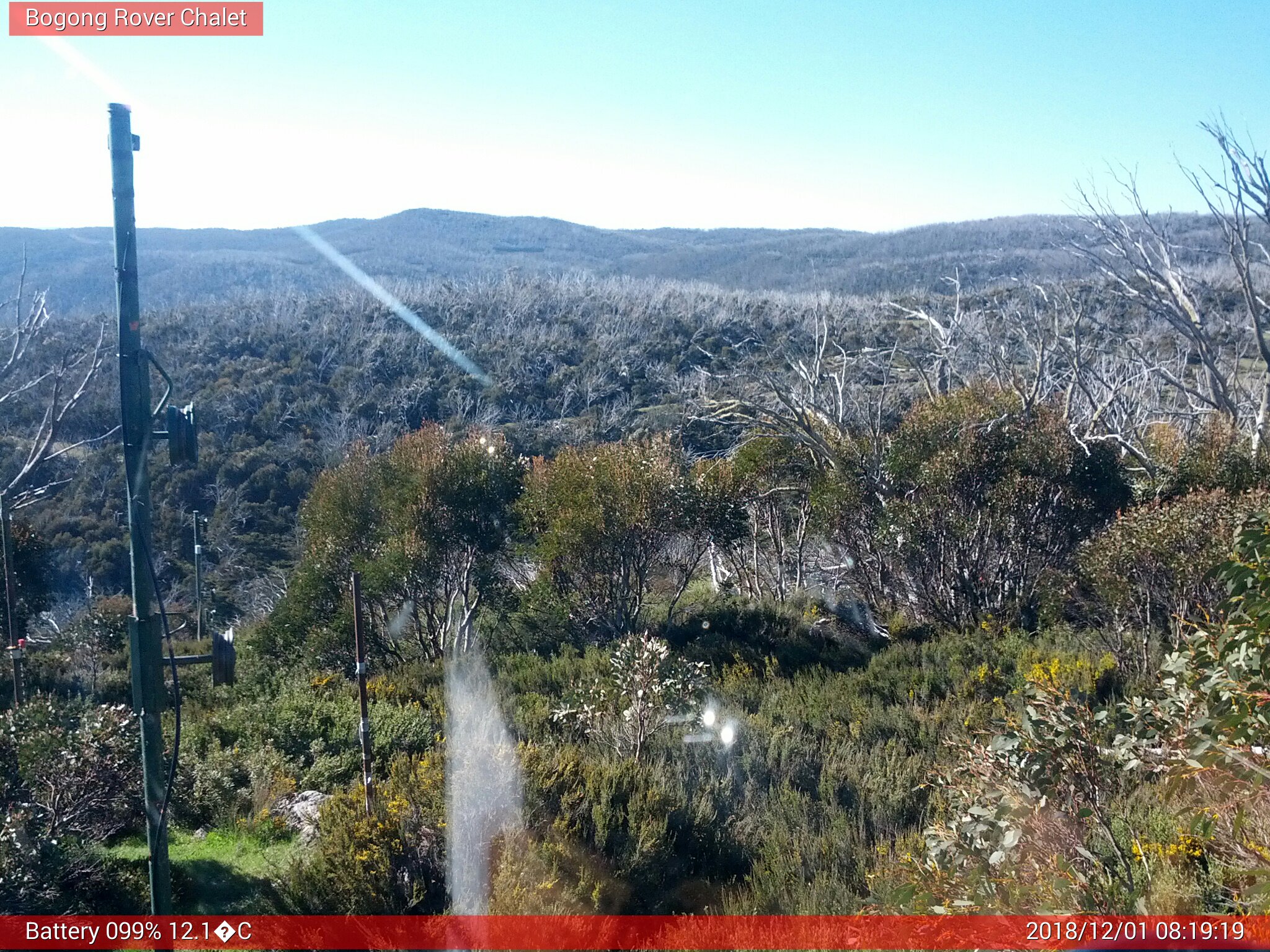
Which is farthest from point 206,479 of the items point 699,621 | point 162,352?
point 699,621

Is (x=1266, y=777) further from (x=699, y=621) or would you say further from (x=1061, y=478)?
(x=699, y=621)

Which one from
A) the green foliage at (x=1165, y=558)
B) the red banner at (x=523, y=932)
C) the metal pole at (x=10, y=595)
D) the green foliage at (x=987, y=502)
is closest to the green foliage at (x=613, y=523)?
the green foliage at (x=987, y=502)

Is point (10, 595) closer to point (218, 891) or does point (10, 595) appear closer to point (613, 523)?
point (218, 891)

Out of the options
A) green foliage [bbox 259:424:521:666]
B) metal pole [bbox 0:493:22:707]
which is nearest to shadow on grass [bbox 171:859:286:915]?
metal pole [bbox 0:493:22:707]

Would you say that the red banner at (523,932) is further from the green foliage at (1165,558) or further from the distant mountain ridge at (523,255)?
the distant mountain ridge at (523,255)

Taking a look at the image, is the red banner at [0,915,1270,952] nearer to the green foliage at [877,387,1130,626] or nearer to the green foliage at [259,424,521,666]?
the green foliage at [259,424,521,666]

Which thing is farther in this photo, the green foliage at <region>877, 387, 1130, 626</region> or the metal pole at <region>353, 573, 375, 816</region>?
the green foliage at <region>877, 387, 1130, 626</region>
